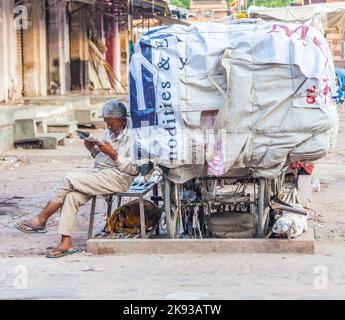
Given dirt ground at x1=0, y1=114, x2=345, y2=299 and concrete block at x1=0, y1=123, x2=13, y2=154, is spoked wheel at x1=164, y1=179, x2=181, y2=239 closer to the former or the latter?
dirt ground at x1=0, y1=114, x2=345, y2=299

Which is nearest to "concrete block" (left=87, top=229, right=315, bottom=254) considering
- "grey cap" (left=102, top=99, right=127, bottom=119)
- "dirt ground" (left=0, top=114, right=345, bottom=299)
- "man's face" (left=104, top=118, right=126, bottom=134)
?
"dirt ground" (left=0, top=114, right=345, bottom=299)

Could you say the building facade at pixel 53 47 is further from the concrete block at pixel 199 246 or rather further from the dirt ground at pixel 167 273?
the concrete block at pixel 199 246

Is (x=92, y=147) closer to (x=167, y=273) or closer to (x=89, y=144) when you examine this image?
(x=89, y=144)

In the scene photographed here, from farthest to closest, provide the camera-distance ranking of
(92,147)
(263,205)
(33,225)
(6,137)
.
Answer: (6,137) → (33,225) → (92,147) → (263,205)

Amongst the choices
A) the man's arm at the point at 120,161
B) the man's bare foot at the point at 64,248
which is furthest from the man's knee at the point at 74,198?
the man's arm at the point at 120,161

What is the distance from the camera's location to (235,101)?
308 inches

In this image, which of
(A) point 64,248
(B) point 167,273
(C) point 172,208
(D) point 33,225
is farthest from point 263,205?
(D) point 33,225

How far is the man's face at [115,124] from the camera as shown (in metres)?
8.32

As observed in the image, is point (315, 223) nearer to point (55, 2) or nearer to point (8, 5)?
point (8, 5)

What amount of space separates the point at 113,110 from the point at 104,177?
0.63 meters

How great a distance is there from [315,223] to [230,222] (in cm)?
177

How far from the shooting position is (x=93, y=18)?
3130 cm

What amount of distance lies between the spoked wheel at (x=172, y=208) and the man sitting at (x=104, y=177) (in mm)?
344
